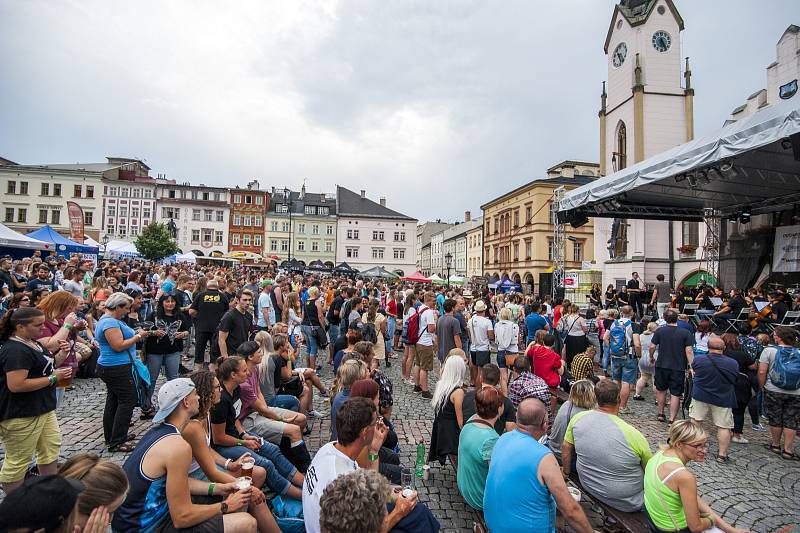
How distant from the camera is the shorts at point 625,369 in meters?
8.24

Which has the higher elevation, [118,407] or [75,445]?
[118,407]

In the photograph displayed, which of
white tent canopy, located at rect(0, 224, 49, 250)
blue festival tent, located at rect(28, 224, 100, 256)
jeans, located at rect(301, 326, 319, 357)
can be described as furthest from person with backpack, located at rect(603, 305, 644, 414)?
blue festival tent, located at rect(28, 224, 100, 256)

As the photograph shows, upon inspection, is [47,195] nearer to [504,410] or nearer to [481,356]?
[481,356]

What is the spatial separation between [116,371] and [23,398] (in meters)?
1.49

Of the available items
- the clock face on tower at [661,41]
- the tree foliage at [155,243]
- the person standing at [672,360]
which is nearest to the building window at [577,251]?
the clock face on tower at [661,41]

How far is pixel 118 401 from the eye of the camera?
16.7 ft

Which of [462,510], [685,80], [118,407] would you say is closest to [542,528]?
[462,510]

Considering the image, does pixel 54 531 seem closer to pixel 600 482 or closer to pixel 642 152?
pixel 600 482

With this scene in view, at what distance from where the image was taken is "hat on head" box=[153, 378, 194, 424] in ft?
9.41

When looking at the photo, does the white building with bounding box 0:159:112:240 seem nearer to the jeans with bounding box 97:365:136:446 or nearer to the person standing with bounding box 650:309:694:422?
the jeans with bounding box 97:365:136:446

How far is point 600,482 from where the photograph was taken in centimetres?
371

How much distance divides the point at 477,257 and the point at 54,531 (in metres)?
57.7

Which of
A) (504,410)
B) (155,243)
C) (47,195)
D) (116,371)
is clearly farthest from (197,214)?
(504,410)

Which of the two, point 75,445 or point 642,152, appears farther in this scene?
point 642,152
